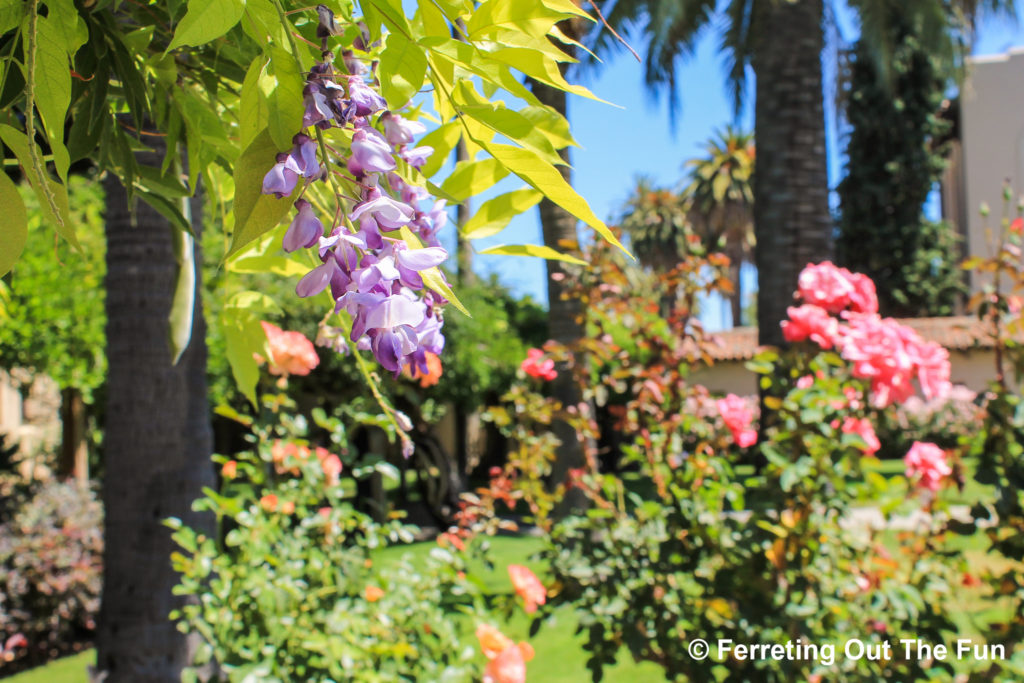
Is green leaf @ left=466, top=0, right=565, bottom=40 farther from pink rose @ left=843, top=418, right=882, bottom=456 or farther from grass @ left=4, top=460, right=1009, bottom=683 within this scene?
grass @ left=4, top=460, right=1009, bottom=683

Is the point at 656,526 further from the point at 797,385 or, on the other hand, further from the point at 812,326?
the point at 812,326

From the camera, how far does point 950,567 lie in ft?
8.27

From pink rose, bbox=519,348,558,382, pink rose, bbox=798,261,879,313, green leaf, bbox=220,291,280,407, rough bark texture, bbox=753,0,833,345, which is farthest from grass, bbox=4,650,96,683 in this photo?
rough bark texture, bbox=753,0,833,345

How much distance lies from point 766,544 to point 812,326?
2.38ft

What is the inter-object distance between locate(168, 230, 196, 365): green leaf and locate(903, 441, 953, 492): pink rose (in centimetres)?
246

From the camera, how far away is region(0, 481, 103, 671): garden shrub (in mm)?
5012

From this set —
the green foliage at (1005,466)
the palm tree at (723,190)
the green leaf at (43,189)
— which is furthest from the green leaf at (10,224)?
the palm tree at (723,190)

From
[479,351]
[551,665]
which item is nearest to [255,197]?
[551,665]

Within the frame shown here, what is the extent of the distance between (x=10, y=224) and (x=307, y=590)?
211 centimetres

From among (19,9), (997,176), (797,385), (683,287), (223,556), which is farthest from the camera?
(997,176)

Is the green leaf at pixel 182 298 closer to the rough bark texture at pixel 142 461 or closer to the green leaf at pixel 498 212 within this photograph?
the green leaf at pixel 498 212

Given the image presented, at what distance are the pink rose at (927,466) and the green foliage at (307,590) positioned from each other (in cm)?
164

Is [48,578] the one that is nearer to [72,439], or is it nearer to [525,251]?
[72,439]

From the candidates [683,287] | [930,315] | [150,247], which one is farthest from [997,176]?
[150,247]
